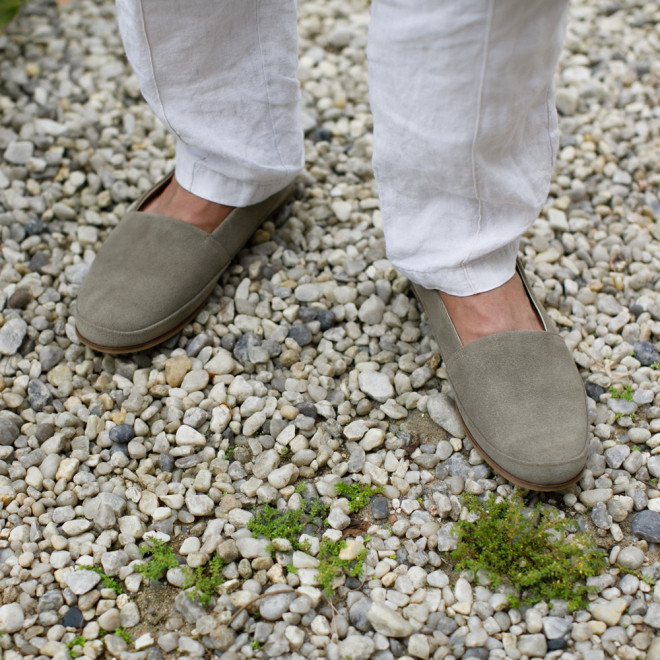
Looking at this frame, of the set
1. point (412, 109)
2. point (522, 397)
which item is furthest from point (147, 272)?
point (522, 397)

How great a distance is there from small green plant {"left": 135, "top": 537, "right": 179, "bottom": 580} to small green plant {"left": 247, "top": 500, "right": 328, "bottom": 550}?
16cm

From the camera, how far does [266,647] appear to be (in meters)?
1.25

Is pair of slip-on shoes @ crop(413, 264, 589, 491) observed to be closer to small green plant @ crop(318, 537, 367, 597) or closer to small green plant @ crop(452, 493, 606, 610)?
small green plant @ crop(452, 493, 606, 610)

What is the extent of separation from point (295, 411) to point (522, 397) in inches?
19.4

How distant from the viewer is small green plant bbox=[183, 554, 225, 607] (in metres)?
1.30

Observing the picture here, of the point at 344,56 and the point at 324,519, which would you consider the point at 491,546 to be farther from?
the point at 344,56

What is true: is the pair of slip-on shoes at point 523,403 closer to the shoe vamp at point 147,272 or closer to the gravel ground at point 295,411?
the gravel ground at point 295,411

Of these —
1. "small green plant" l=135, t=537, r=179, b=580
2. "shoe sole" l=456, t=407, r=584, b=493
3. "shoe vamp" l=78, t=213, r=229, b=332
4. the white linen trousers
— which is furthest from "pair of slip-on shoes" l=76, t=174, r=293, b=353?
"shoe sole" l=456, t=407, r=584, b=493

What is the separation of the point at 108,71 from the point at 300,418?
61.0 inches

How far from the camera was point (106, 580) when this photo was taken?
4.40ft

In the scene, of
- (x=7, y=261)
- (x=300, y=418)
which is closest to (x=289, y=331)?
(x=300, y=418)

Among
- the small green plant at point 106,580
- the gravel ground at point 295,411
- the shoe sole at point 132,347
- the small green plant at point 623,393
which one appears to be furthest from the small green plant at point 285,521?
the small green plant at point 623,393

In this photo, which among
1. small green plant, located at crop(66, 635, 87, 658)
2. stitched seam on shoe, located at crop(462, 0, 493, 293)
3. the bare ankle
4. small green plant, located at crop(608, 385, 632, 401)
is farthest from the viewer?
the bare ankle

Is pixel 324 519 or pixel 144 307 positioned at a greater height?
pixel 144 307
